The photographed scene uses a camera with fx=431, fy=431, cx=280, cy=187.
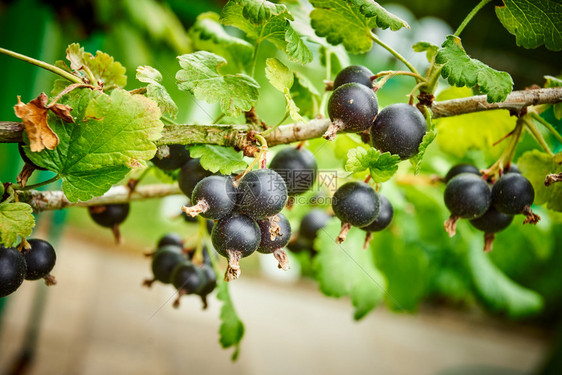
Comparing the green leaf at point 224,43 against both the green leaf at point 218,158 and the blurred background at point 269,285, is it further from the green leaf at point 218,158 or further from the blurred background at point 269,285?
the green leaf at point 218,158

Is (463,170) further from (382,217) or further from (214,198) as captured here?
(214,198)

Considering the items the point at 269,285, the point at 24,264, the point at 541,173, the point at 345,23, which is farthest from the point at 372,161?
the point at 269,285

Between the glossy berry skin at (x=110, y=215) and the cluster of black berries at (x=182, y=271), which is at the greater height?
the glossy berry skin at (x=110, y=215)

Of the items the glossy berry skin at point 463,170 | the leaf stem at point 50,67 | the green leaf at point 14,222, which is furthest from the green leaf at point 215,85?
the glossy berry skin at point 463,170

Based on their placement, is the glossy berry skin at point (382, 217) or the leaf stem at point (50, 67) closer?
the leaf stem at point (50, 67)

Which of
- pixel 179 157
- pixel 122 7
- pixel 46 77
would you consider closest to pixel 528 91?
pixel 179 157

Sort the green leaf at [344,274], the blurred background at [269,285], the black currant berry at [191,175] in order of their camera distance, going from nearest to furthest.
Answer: the black currant berry at [191,175], the green leaf at [344,274], the blurred background at [269,285]

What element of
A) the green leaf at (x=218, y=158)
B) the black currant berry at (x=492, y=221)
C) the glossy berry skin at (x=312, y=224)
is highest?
the green leaf at (x=218, y=158)
